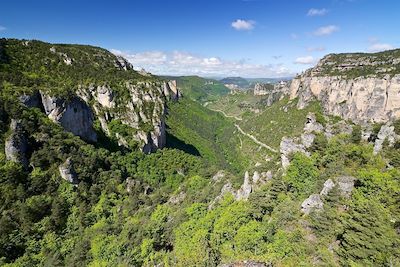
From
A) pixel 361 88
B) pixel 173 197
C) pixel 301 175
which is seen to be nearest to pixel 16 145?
pixel 173 197

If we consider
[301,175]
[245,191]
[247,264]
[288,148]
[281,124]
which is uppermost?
[288,148]

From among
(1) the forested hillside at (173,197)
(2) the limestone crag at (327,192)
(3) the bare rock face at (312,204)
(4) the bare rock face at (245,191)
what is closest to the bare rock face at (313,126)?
(1) the forested hillside at (173,197)

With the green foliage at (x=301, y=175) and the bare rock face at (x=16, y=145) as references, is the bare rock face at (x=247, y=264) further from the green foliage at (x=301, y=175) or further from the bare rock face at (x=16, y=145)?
the bare rock face at (x=16, y=145)

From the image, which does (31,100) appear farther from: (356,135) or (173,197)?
(356,135)

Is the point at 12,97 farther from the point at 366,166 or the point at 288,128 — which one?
the point at 288,128

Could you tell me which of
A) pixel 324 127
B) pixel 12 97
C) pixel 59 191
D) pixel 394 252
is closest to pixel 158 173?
pixel 59 191
